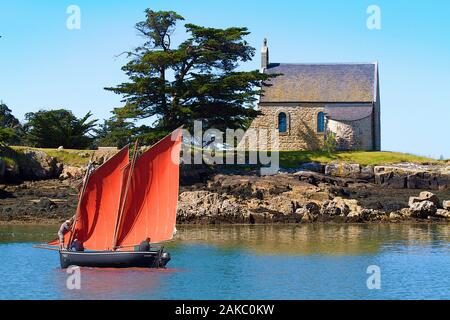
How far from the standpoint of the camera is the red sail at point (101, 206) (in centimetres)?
3556

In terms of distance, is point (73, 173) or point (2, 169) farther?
point (73, 173)

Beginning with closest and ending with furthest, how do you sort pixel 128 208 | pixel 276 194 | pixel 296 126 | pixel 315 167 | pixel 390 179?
1. pixel 128 208
2. pixel 276 194
3. pixel 390 179
4. pixel 315 167
5. pixel 296 126

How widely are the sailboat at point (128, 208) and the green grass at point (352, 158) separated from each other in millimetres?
31189

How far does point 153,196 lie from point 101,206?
7.31 feet

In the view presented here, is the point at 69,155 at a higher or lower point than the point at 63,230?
higher

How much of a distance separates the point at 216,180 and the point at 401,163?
1467cm

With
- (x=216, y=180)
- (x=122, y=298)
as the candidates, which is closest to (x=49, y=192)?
(x=216, y=180)

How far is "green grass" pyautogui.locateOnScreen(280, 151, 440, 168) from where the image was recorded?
66.7m

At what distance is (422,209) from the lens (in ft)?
180

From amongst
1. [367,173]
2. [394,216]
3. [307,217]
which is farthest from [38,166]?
[394,216]

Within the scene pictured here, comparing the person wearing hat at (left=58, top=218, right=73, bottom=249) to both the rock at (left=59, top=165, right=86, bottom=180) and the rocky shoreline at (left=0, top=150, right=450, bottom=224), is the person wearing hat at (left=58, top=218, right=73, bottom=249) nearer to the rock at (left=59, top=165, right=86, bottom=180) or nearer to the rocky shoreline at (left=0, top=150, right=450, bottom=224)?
the rocky shoreline at (left=0, top=150, right=450, bottom=224)

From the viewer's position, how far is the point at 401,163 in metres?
65.4

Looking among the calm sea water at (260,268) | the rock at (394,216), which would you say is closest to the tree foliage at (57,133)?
the calm sea water at (260,268)

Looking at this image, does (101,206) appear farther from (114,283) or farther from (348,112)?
(348,112)
